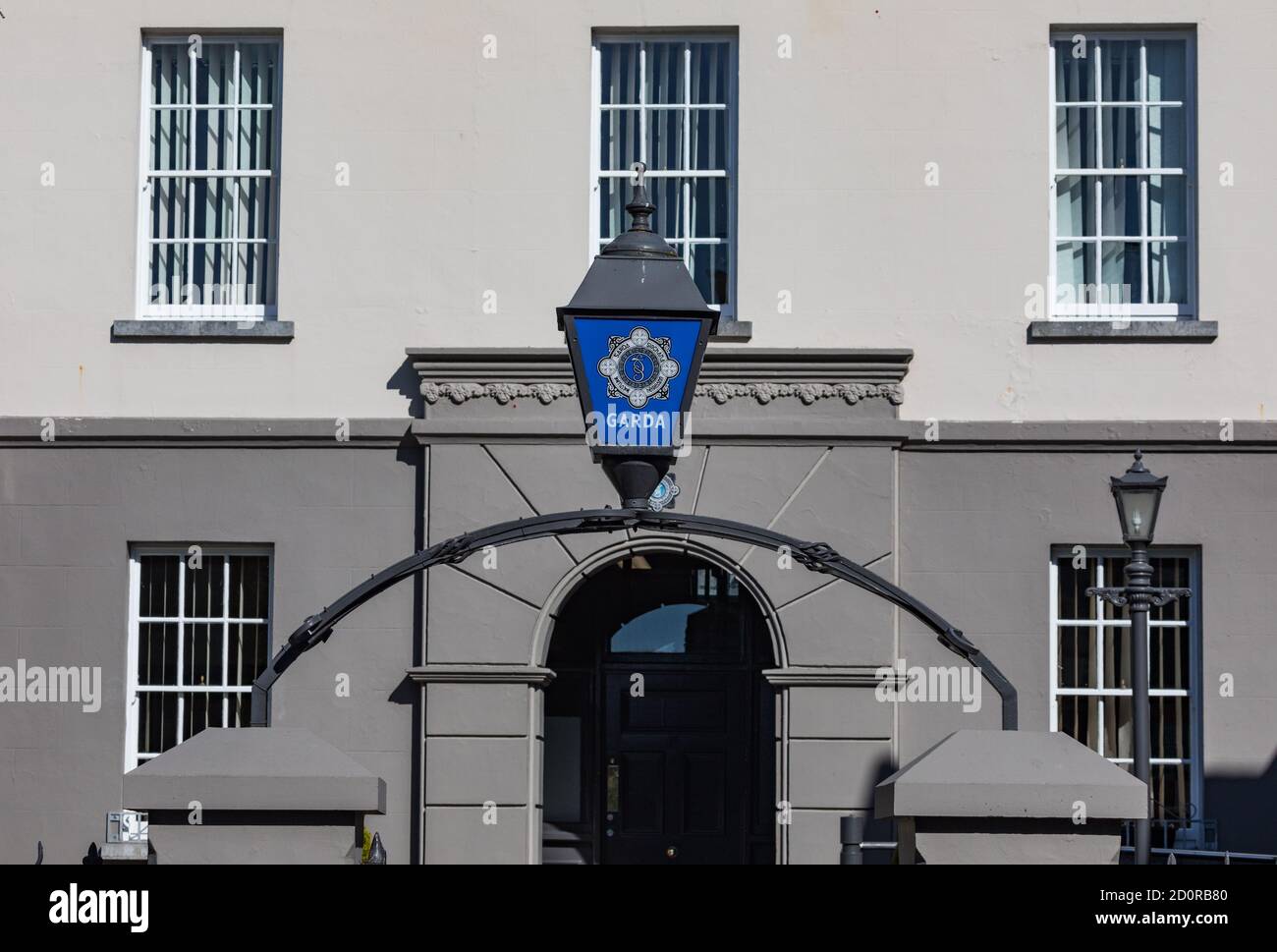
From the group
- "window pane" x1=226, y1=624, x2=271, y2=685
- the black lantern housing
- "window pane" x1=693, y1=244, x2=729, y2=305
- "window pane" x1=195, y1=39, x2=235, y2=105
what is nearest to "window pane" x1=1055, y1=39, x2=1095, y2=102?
"window pane" x1=693, y1=244, x2=729, y2=305

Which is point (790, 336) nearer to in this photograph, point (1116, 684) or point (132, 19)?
point (1116, 684)

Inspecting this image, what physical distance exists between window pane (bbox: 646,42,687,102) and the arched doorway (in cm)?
356

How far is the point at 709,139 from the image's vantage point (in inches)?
599

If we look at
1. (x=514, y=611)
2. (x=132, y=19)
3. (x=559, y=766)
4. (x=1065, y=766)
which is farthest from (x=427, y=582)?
(x=1065, y=766)

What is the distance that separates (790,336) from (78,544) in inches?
208

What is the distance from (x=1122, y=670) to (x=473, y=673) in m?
4.56

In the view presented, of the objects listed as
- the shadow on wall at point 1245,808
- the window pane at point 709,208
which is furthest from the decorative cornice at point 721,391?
the shadow on wall at point 1245,808

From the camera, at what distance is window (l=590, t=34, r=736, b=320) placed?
15.1m

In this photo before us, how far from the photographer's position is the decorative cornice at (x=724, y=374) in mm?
14547

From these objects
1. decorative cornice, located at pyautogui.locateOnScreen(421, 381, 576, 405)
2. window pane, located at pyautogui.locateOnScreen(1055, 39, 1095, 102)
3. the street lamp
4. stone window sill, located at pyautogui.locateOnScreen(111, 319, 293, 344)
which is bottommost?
the street lamp

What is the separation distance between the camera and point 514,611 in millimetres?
14602

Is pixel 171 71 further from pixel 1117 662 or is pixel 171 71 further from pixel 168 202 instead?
pixel 1117 662

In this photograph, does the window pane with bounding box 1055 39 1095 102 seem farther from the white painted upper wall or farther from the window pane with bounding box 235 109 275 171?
the window pane with bounding box 235 109 275 171
